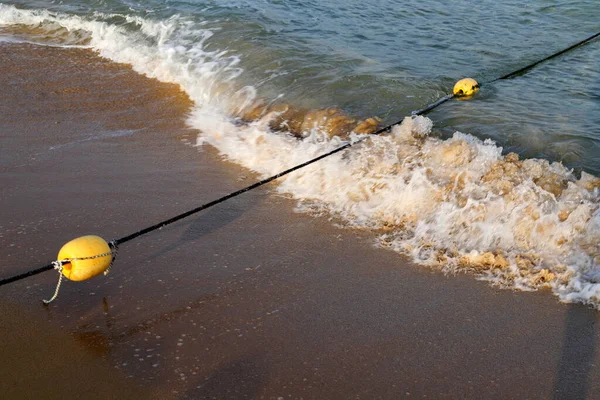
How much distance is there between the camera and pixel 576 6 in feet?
34.4

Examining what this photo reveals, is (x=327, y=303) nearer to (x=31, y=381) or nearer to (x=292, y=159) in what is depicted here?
(x=31, y=381)

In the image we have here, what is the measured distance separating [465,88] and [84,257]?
4.79m

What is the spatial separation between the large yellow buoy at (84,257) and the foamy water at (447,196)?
190 centimetres

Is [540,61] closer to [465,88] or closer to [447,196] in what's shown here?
[465,88]

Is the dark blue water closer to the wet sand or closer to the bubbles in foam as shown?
the bubbles in foam

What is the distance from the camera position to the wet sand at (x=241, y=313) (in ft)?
10.7

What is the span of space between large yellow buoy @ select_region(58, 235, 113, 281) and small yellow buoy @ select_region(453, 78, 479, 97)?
4.63 meters

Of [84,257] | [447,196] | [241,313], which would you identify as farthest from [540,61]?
[84,257]

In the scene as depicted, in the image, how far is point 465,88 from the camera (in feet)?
22.9

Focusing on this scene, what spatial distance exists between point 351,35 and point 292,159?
13.1ft

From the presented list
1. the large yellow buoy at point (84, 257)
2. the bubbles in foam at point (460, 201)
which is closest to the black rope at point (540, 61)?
the bubbles in foam at point (460, 201)

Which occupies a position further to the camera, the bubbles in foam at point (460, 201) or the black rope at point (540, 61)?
the black rope at point (540, 61)

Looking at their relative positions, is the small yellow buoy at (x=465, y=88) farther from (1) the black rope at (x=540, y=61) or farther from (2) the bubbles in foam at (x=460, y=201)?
(2) the bubbles in foam at (x=460, y=201)

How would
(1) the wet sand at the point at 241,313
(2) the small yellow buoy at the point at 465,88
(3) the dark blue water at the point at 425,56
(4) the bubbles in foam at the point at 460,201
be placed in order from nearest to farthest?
(1) the wet sand at the point at 241,313 → (4) the bubbles in foam at the point at 460,201 → (3) the dark blue water at the point at 425,56 → (2) the small yellow buoy at the point at 465,88
